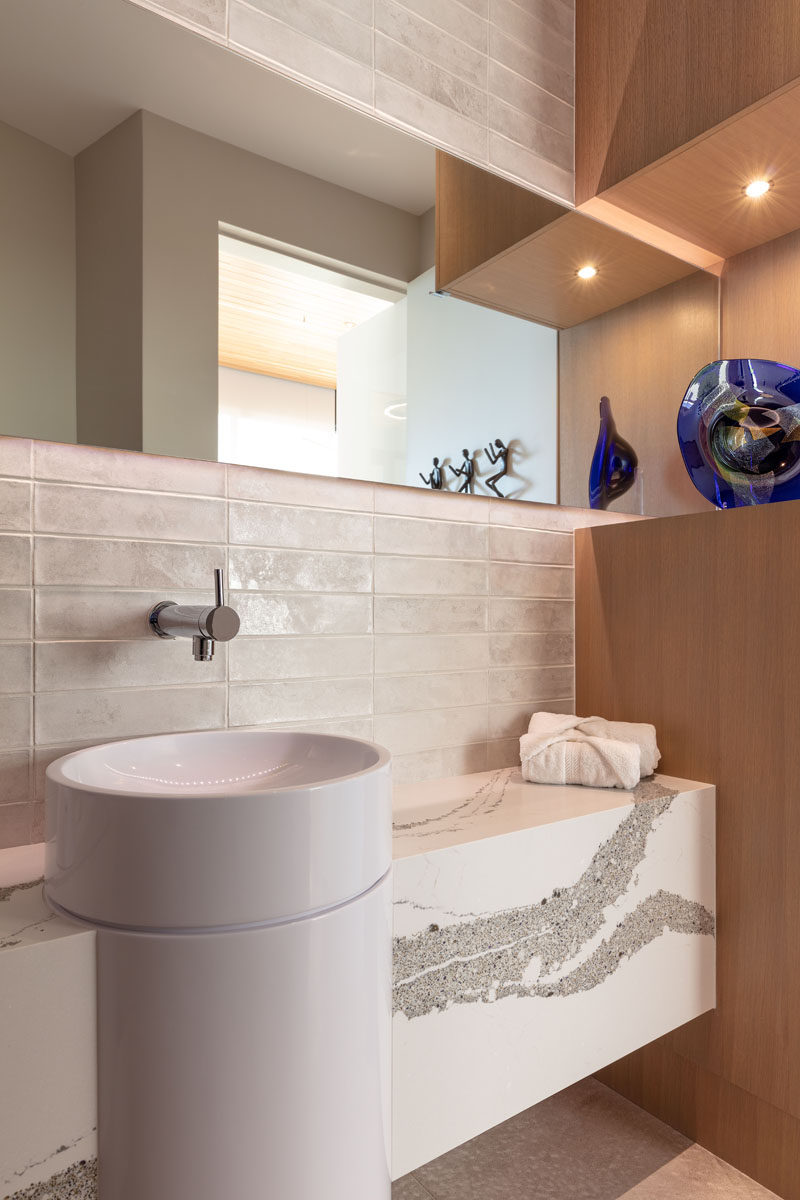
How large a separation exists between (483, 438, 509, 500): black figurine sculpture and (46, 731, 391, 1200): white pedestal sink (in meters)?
0.94

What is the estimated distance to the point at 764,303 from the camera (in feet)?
5.92

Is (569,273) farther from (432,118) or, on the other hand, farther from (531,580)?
(531,580)

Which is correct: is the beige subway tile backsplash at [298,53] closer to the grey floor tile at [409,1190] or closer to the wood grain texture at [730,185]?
the wood grain texture at [730,185]

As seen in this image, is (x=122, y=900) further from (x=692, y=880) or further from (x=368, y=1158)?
(x=692, y=880)

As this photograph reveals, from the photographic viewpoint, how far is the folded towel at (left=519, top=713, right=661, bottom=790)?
54.2 inches

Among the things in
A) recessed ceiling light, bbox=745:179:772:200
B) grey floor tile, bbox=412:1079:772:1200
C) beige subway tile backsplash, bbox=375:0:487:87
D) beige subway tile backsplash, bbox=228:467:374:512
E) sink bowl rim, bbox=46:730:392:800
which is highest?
beige subway tile backsplash, bbox=375:0:487:87

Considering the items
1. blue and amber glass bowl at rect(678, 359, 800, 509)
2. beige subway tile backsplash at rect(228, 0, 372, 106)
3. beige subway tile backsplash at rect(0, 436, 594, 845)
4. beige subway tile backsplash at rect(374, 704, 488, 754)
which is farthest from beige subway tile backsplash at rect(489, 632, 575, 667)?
beige subway tile backsplash at rect(228, 0, 372, 106)

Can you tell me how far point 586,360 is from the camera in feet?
5.83

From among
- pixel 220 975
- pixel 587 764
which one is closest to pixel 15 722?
pixel 220 975

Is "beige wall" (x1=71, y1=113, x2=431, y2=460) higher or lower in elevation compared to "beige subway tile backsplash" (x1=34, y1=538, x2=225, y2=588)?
higher

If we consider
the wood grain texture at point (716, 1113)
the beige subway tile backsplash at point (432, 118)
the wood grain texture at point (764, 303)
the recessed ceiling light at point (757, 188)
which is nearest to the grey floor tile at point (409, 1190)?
the wood grain texture at point (716, 1113)

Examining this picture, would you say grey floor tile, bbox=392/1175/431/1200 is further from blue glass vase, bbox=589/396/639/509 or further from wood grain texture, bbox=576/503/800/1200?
blue glass vase, bbox=589/396/639/509

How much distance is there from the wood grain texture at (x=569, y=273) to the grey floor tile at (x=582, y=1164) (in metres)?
1.72

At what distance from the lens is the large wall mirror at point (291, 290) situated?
1102 mm
